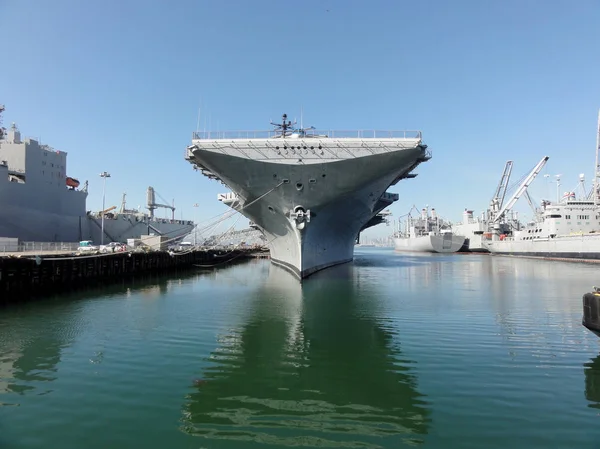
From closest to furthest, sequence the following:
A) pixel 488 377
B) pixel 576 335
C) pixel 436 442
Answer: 1. pixel 436 442
2. pixel 488 377
3. pixel 576 335

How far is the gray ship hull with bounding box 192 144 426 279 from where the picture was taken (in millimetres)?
18484

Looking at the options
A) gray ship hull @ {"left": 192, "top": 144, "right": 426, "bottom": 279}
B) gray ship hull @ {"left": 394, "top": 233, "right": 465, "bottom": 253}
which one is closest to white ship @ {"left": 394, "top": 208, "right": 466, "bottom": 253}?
gray ship hull @ {"left": 394, "top": 233, "right": 465, "bottom": 253}

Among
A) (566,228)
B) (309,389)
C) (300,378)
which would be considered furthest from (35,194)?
(566,228)

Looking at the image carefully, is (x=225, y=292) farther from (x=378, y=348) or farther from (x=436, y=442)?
(x=436, y=442)

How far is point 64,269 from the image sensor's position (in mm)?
20297

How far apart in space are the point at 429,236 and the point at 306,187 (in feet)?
202

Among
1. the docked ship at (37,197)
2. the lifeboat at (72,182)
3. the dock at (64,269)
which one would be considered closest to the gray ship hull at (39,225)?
the docked ship at (37,197)

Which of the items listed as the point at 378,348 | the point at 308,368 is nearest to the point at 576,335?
the point at 378,348

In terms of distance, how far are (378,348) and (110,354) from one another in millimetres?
6147

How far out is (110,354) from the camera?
8344 millimetres

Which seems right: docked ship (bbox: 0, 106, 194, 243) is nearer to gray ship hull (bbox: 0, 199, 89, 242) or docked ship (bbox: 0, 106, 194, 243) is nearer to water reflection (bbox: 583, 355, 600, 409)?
gray ship hull (bbox: 0, 199, 89, 242)

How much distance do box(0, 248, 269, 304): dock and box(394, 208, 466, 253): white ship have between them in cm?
5545

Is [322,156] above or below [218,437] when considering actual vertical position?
above

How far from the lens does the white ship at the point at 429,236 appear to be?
239 ft
